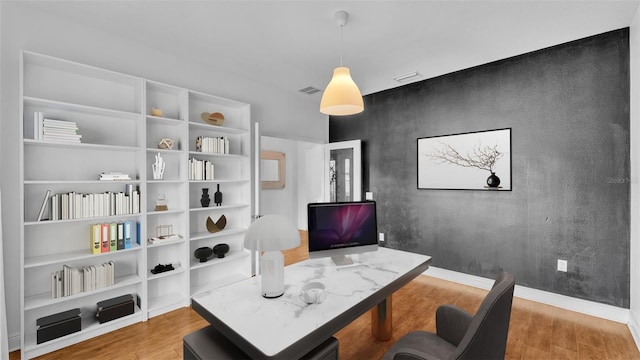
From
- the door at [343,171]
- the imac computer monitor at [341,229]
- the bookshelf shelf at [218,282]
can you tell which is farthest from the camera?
the door at [343,171]

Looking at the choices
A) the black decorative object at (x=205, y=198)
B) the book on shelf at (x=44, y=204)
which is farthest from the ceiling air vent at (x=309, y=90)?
the book on shelf at (x=44, y=204)

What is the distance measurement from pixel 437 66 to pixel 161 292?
13.4 feet

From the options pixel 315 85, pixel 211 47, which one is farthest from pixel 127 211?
pixel 315 85

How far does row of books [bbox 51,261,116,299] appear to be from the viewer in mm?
2217

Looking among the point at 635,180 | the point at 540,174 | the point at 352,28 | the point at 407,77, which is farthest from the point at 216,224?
the point at 635,180

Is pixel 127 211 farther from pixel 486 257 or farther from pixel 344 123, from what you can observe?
pixel 486 257

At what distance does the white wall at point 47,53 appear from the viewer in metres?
2.14

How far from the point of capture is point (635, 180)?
7.79 feet

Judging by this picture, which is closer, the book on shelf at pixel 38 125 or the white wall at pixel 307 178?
the book on shelf at pixel 38 125

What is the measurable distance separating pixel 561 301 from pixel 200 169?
411cm

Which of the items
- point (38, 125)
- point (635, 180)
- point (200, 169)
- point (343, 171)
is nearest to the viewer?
point (38, 125)

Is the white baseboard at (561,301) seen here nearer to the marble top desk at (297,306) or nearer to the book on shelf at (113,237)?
the marble top desk at (297,306)

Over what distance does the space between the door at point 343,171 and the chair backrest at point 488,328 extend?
3258mm

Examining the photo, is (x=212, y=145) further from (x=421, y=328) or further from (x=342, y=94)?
(x=421, y=328)
